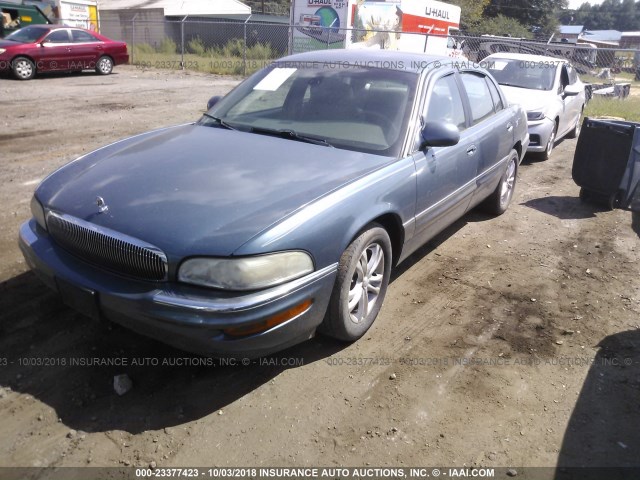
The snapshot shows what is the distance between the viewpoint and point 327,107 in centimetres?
391

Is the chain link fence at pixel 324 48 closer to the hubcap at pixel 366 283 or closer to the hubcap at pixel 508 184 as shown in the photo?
the hubcap at pixel 508 184

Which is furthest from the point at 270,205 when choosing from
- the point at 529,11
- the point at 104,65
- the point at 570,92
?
the point at 529,11

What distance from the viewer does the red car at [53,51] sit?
14.8m

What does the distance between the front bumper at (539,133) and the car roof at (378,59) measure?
4083 mm

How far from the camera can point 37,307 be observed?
3521mm

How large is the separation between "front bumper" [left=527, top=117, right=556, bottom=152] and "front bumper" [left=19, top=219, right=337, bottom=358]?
6.48 meters

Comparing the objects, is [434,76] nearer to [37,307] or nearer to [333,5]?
[37,307]

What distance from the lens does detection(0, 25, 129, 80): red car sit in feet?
48.4

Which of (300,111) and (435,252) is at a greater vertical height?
(300,111)

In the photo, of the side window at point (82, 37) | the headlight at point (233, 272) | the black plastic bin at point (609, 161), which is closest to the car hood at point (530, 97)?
the black plastic bin at point (609, 161)

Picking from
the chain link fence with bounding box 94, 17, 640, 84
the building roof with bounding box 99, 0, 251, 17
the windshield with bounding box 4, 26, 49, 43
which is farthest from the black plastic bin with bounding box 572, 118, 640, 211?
the building roof with bounding box 99, 0, 251, 17

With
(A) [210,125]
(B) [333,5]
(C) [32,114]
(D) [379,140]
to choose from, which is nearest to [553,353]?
(D) [379,140]

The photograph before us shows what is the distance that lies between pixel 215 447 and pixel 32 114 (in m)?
9.46

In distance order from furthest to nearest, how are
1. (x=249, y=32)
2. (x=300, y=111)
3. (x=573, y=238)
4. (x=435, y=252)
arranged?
1. (x=249, y=32)
2. (x=573, y=238)
3. (x=435, y=252)
4. (x=300, y=111)
